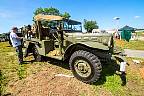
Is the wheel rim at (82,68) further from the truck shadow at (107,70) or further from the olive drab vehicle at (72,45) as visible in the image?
the truck shadow at (107,70)

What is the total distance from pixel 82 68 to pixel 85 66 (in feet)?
0.49

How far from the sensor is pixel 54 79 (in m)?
8.20

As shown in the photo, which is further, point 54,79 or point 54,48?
point 54,48

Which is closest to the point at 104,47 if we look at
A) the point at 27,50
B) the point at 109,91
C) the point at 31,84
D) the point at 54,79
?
the point at 109,91

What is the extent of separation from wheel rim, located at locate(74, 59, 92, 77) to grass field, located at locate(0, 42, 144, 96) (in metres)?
0.32

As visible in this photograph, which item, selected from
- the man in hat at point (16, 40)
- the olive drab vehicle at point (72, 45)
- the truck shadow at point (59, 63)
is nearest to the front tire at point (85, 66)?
the olive drab vehicle at point (72, 45)

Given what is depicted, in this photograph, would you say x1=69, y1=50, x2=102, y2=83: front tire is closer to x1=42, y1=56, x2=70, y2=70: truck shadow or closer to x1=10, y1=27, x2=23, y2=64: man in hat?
x1=42, y1=56, x2=70, y2=70: truck shadow

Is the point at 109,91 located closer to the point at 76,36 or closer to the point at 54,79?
the point at 54,79

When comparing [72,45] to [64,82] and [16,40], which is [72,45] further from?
[16,40]

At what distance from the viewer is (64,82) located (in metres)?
7.90

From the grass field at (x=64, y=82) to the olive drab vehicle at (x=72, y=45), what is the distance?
47 cm

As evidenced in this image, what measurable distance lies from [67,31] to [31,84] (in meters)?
2.90

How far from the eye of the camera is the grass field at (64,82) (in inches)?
285

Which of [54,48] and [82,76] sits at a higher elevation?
[54,48]
